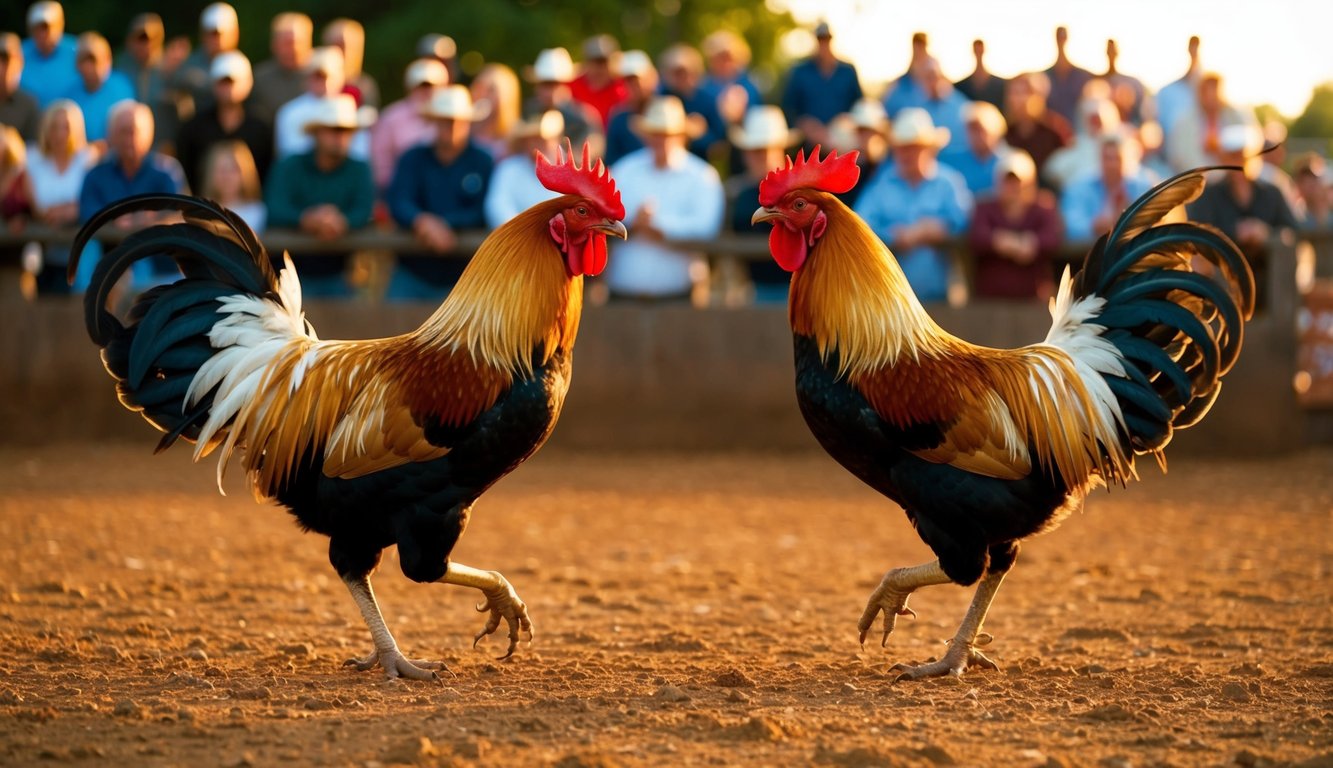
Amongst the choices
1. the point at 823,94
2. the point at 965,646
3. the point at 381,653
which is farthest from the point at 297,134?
the point at 965,646

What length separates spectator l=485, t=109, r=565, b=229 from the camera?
11.8 metres

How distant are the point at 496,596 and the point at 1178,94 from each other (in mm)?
10213

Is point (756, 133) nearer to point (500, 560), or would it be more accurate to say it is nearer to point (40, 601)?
point (500, 560)

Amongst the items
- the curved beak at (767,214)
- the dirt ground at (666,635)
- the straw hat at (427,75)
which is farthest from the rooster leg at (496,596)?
the straw hat at (427,75)

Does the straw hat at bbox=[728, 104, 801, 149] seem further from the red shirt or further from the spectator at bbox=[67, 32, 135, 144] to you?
the spectator at bbox=[67, 32, 135, 144]

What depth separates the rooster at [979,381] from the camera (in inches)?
222

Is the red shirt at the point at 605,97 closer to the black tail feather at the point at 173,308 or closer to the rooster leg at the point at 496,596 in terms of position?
the black tail feather at the point at 173,308

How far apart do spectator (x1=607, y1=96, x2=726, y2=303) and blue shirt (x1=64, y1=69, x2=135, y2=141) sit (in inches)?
168

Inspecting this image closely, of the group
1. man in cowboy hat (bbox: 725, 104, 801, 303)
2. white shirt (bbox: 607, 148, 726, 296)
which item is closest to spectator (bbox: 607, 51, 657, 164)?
white shirt (bbox: 607, 148, 726, 296)

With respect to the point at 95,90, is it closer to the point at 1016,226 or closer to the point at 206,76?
the point at 206,76

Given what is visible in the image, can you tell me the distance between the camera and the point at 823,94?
45.0 ft

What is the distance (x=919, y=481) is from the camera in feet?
18.5

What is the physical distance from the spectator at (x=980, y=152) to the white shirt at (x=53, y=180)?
6.76 m

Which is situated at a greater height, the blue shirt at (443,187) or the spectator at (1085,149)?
the spectator at (1085,149)
